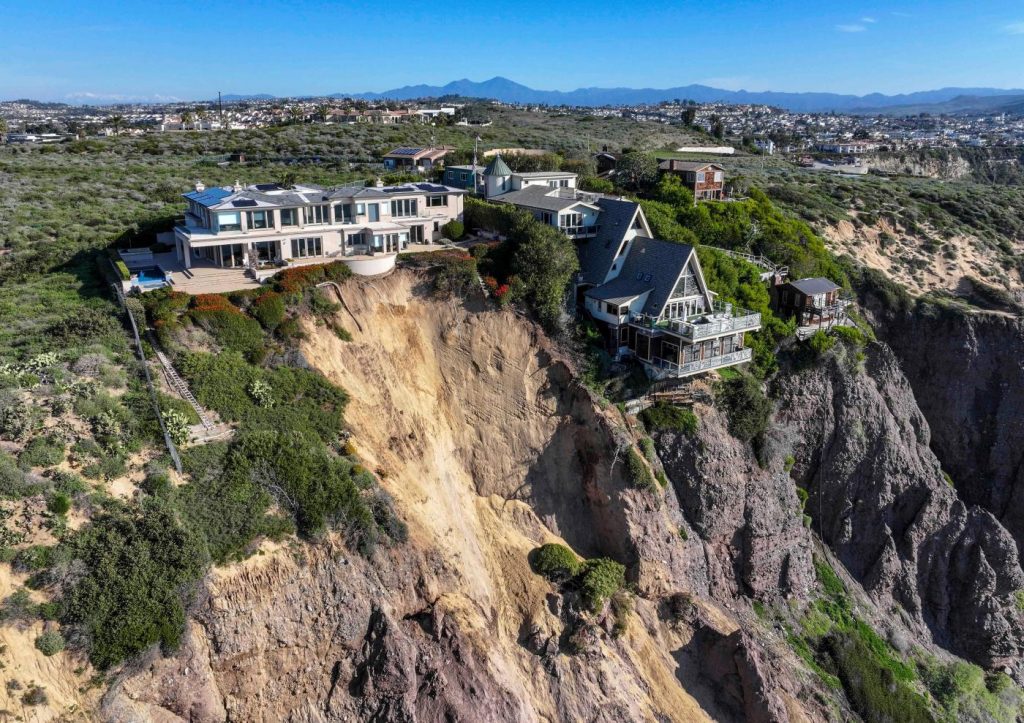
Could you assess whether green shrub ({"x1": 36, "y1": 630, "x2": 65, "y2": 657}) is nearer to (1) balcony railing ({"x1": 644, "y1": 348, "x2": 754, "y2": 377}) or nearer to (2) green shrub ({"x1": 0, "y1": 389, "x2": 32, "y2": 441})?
(2) green shrub ({"x1": 0, "y1": 389, "x2": 32, "y2": 441})

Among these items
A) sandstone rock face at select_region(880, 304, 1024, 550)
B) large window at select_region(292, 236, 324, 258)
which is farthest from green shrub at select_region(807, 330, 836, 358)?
large window at select_region(292, 236, 324, 258)

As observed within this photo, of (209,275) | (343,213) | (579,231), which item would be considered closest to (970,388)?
(579,231)

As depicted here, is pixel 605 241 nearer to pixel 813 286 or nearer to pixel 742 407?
pixel 742 407

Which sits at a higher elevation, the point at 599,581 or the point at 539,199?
the point at 539,199

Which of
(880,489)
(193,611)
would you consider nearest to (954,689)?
(880,489)

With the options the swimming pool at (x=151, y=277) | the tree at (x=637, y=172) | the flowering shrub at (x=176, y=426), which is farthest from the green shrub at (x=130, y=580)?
the tree at (x=637, y=172)

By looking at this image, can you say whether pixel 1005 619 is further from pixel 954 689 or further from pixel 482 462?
pixel 482 462

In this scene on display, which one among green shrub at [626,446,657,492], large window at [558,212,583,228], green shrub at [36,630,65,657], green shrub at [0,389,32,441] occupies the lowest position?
green shrub at [626,446,657,492]
